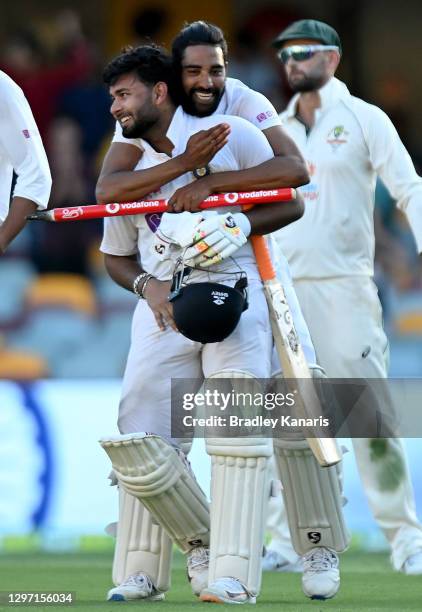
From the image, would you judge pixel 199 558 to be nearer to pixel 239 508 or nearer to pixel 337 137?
pixel 239 508

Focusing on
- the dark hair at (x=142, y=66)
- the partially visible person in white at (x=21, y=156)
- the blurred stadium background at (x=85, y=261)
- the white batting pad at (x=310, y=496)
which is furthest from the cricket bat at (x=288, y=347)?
the blurred stadium background at (x=85, y=261)

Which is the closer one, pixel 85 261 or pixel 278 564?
pixel 278 564

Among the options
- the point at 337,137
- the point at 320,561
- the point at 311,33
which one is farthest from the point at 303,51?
the point at 320,561

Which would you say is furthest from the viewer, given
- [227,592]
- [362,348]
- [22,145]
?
[362,348]

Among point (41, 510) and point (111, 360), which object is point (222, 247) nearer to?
point (41, 510)

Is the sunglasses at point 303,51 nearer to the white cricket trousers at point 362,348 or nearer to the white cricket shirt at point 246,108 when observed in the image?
the white cricket trousers at point 362,348

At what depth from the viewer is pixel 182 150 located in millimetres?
5211

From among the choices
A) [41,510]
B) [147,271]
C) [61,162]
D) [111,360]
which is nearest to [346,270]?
[147,271]

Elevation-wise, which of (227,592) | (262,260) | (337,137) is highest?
(337,137)

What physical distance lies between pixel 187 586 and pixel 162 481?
3.49 ft

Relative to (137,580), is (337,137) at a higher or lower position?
higher

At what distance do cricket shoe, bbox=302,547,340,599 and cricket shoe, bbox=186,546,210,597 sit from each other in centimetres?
34

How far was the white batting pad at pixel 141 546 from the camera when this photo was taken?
208 inches

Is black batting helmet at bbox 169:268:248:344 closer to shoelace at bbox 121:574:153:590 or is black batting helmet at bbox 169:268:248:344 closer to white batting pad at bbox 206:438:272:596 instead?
white batting pad at bbox 206:438:272:596
